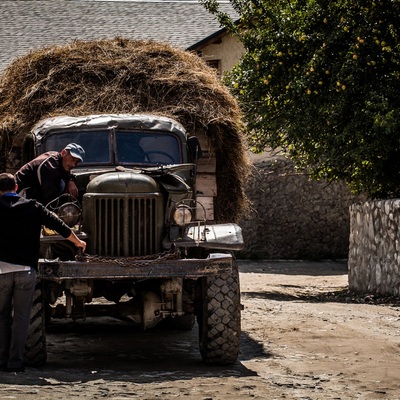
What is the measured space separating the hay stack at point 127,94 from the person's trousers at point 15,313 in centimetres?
336

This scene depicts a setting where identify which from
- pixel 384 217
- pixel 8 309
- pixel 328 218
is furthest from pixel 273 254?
pixel 8 309

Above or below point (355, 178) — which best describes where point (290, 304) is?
below

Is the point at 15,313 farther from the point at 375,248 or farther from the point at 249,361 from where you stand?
the point at 375,248

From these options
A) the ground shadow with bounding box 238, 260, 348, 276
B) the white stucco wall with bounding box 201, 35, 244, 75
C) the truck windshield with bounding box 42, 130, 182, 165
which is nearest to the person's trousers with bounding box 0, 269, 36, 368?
the truck windshield with bounding box 42, 130, 182, 165

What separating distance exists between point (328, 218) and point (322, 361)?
56.9ft

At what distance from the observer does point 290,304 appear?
15750mm

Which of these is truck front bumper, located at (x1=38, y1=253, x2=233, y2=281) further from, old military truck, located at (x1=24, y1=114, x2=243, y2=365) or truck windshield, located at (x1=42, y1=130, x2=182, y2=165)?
truck windshield, located at (x1=42, y1=130, x2=182, y2=165)

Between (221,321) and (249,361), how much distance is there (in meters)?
0.67

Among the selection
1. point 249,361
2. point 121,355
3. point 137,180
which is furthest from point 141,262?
point 121,355

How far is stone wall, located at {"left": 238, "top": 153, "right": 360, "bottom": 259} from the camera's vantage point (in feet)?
88.8

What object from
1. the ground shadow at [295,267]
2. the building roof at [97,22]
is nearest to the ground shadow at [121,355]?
the ground shadow at [295,267]

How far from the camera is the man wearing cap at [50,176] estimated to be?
10.2 meters

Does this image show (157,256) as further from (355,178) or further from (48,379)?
(355,178)

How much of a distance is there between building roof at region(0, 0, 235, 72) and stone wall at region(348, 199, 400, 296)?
1365 centimetres
